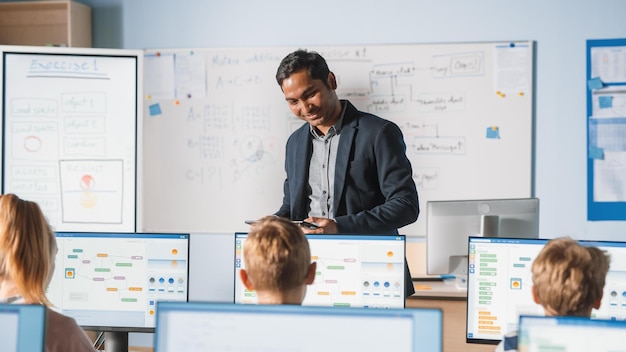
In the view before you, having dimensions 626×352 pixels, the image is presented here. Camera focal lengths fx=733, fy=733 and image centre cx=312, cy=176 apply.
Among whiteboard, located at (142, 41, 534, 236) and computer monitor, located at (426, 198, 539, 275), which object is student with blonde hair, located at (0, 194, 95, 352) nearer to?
computer monitor, located at (426, 198, 539, 275)

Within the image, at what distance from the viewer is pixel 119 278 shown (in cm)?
210

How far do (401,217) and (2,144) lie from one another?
8.49ft

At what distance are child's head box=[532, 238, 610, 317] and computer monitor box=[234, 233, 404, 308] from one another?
19.3 inches

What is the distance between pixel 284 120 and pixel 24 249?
2.60 metres

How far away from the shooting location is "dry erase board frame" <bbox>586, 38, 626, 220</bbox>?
3973 millimetres

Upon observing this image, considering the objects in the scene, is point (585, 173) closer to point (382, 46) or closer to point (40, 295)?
point (382, 46)

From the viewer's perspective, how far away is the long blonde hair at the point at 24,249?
66.7 inches

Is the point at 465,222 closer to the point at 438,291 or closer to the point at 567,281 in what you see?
the point at 438,291

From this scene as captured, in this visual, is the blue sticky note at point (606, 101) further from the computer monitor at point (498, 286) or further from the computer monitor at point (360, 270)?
the computer monitor at point (360, 270)

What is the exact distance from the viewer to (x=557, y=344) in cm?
119

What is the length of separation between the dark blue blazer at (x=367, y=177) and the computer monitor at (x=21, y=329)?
126 centimetres

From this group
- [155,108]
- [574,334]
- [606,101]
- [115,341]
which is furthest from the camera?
[155,108]

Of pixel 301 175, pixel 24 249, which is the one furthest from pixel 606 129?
pixel 24 249

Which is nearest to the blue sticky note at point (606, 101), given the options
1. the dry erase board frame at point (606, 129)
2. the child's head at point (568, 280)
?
the dry erase board frame at point (606, 129)
